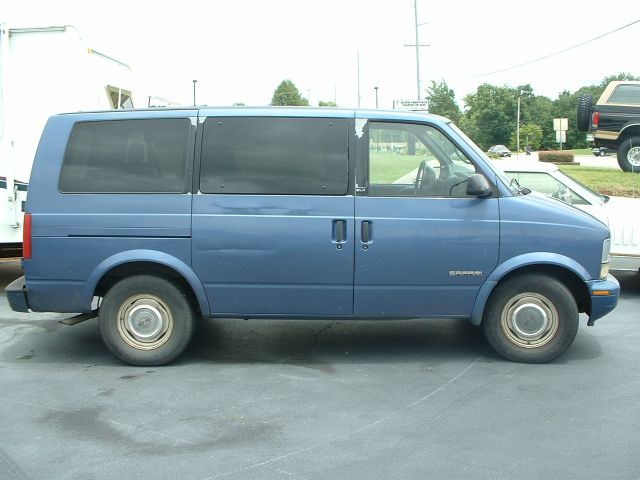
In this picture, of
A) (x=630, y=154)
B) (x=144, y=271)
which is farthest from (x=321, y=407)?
(x=630, y=154)

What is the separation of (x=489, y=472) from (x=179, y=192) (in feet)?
11.0

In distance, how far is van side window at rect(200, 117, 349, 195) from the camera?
6133 mm

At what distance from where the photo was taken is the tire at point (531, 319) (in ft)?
20.4

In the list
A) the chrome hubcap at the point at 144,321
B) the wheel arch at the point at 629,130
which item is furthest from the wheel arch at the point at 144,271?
the wheel arch at the point at 629,130

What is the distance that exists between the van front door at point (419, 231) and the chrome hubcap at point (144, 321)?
1.62 metres

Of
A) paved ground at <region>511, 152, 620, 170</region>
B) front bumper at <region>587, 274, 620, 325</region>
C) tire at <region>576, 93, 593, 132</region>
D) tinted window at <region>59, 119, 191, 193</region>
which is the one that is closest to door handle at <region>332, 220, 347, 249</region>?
tinted window at <region>59, 119, 191, 193</region>

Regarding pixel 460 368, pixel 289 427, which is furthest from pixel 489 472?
pixel 460 368

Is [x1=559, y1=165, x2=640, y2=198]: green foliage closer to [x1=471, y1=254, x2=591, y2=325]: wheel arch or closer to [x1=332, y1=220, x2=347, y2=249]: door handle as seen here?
[x1=471, y1=254, x2=591, y2=325]: wheel arch

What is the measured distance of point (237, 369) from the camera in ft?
20.6

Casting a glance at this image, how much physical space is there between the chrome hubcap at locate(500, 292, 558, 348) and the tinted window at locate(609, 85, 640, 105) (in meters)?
16.5

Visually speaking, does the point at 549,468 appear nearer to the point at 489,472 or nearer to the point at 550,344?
the point at 489,472

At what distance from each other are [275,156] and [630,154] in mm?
17476

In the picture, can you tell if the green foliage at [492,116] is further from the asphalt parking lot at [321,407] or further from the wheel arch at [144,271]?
the wheel arch at [144,271]

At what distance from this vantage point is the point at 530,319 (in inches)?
247
